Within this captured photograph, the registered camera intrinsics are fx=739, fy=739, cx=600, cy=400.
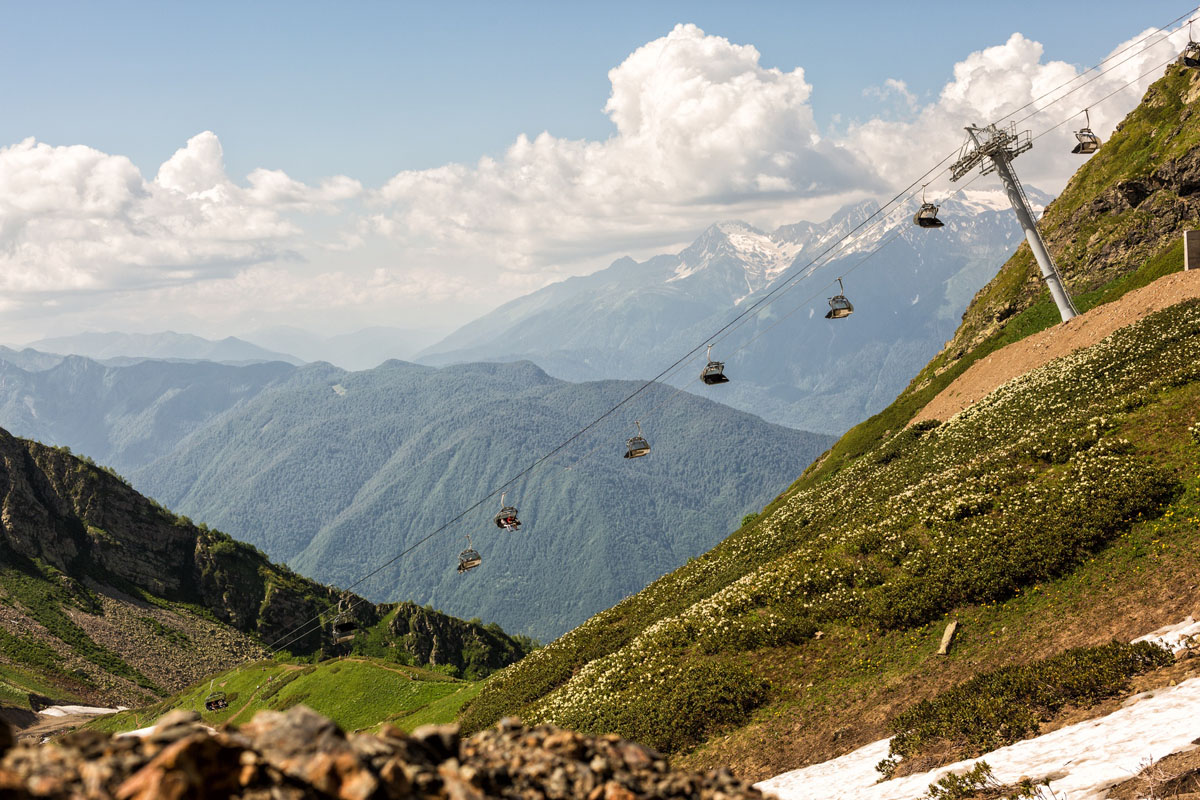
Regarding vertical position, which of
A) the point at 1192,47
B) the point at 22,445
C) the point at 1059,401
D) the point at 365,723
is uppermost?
the point at 22,445

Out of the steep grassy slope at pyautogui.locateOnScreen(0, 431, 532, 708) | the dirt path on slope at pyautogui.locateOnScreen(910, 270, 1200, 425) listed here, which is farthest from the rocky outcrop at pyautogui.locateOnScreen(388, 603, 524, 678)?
the dirt path on slope at pyautogui.locateOnScreen(910, 270, 1200, 425)

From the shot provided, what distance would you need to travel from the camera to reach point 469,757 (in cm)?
962

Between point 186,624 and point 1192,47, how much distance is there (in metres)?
177

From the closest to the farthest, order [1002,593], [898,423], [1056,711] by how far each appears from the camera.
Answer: [1056,711] → [1002,593] → [898,423]

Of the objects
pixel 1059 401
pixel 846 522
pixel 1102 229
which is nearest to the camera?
pixel 846 522

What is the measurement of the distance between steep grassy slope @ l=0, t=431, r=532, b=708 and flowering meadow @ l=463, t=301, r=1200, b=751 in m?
Answer: 95.7

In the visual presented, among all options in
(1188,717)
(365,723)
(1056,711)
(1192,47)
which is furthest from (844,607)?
(1192,47)

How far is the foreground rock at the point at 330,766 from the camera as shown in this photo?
681cm

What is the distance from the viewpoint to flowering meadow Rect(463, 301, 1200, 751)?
23719mm

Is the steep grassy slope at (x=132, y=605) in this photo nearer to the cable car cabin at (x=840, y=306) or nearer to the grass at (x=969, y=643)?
the cable car cabin at (x=840, y=306)

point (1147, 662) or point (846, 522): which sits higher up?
point (846, 522)

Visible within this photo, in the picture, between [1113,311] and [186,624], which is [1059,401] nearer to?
[1113,311]

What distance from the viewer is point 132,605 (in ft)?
495

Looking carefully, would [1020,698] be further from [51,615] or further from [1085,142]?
[51,615]
